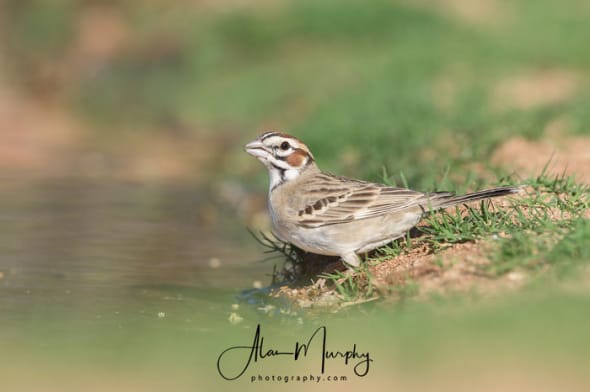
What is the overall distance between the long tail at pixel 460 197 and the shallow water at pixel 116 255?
1748 mm

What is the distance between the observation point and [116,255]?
10.7 meters

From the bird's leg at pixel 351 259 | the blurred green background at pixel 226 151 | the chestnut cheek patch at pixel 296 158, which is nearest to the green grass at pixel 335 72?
the blurred green background at pixel 226 151

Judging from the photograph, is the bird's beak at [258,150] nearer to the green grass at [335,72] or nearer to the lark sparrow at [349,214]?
the lark sparrow at [349,214]

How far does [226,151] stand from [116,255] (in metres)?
5.77

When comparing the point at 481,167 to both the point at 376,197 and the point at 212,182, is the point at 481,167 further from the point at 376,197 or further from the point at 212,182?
the point at 212,182

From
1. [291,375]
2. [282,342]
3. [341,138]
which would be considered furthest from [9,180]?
[291,375]

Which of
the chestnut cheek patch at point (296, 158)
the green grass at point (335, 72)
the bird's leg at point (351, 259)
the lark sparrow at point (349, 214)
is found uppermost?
the green grass at point (335, 72)

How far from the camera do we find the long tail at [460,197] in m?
7.89

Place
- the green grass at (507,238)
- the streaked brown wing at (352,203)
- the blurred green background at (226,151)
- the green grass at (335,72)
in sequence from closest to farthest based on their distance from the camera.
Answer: the blurred green background at (226,151)
the green grass at (507,238)
the streaked brown wing at (352,203)
the green grass at (335,72)

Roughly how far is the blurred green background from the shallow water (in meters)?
0.04

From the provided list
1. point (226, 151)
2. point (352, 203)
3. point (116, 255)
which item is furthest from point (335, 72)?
point (352, 203)

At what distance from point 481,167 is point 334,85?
22.5 ft

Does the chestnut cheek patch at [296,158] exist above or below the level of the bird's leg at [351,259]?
above

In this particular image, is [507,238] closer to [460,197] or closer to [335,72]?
[460,197]
